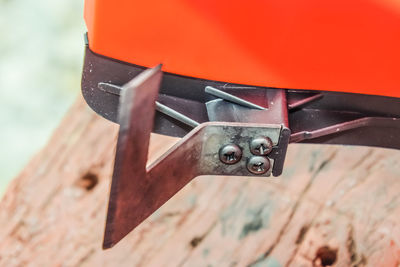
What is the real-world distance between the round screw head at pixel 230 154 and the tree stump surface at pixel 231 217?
0.19 meters

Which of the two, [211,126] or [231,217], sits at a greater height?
[211,126]

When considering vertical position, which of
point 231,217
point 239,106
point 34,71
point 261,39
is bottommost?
point 231,217

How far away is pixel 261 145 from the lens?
784mm

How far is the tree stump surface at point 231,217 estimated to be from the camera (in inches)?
35.6

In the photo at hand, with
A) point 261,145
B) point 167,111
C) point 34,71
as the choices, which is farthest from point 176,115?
point 34,71

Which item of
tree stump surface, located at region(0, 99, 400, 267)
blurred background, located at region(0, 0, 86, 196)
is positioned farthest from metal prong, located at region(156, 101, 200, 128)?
blurred background, located at region(0, 0, 86, 196)

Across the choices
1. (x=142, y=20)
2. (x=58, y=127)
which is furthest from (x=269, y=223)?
(x=58, y=127)

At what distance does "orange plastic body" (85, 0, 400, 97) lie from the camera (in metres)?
0.77

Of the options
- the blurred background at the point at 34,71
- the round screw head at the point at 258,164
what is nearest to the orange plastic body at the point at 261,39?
the round screw head at the point at 258,164

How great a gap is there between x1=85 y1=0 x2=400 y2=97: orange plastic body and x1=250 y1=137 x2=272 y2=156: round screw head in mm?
103

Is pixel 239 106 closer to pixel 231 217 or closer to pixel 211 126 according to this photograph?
pixel 211 126

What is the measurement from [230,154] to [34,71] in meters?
0.91

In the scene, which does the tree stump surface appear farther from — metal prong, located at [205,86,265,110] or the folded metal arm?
metal prong, located at [205,86,265,110]

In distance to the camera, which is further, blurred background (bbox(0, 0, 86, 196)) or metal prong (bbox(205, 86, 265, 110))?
blurred background (bbox(0, 0, 86, 196))
